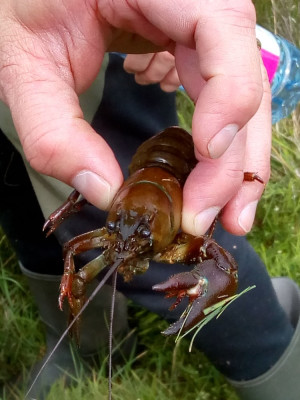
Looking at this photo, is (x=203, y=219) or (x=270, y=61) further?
(x=270, y=61)

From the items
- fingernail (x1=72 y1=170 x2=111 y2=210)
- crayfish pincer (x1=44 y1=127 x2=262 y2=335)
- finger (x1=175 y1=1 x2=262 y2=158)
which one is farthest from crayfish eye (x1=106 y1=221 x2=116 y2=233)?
finger (x1=175 y1=1 x2=262 y2=158)

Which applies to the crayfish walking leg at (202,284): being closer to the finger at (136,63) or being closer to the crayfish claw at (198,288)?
the crayfish claw at (198,288)

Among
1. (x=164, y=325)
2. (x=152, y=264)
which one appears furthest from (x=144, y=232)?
(x=164, y=325)

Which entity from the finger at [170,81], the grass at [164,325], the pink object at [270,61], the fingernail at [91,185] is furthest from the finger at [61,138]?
the pink object at [270,61]

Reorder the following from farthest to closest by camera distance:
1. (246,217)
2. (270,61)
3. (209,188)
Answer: (270,61) → (246,217) → (209,188)

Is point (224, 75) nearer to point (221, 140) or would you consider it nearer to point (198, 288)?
point (221, 140)

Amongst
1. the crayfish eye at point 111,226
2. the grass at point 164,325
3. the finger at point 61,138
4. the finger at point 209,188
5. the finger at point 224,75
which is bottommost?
the grass at point 164,325

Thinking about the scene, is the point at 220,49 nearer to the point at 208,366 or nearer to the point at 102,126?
the point at 102,126

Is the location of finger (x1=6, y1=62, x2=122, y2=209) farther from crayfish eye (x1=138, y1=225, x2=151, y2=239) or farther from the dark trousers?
the dark trousers
